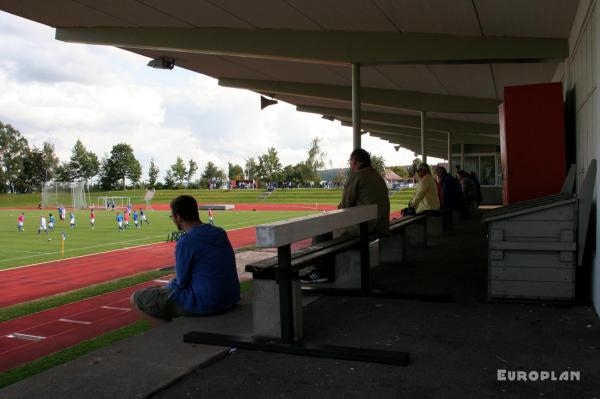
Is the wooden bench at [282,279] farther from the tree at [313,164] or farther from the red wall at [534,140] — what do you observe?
A: the tree at [313,164]

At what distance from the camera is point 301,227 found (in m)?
4.09

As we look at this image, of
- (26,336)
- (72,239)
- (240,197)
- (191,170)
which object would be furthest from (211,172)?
(26,336)

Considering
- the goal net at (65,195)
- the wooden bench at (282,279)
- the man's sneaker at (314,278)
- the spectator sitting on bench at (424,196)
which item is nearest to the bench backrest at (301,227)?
the wooden bench at (282,279)

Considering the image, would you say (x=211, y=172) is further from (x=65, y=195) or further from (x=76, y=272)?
(x=76, y=272)

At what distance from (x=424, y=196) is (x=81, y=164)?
129 metres

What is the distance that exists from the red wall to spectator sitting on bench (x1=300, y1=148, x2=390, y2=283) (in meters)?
2.38

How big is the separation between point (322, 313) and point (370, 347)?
109cm

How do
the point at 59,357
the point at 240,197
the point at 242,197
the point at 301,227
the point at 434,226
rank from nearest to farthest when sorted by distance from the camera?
the point at 301,227
the point at 59,357
the point at 434,226
the point at 242,197
the point at 240,197

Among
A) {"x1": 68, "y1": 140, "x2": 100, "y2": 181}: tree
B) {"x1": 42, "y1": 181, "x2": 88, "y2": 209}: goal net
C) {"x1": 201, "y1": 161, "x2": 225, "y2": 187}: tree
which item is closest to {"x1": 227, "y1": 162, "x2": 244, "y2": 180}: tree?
{"x1": 201, "y1": 161, "x2": 225, "y2": 187}: tree

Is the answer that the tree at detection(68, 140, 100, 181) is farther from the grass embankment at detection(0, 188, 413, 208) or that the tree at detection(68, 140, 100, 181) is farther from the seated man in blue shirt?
the seated man in blue shirt

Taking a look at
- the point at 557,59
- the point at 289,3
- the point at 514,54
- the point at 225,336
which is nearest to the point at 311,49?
the point at 289,3

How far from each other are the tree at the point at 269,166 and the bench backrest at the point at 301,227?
121089mm

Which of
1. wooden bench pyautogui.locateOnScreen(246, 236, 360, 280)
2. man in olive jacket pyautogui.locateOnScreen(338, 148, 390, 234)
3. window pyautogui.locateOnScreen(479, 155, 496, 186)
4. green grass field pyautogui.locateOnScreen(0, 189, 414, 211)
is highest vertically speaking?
window pyautogui.locateOnScreen(479, 155, 496, 186)

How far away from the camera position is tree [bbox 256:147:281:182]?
415 ft
